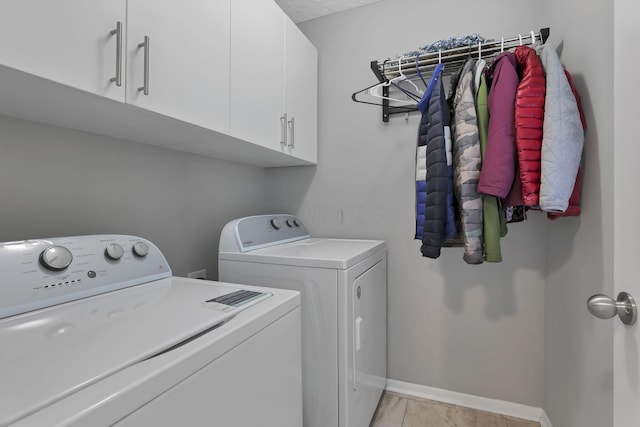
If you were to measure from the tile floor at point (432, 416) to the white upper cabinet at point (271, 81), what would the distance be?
5.18 feet

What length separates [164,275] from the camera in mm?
1126

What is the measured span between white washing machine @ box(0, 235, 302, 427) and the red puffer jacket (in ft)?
3.13

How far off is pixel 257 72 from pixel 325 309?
1115mm

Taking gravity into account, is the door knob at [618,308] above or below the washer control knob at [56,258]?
below

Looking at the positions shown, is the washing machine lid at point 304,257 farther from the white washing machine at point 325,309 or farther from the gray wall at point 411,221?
the gray wall at point 411,221

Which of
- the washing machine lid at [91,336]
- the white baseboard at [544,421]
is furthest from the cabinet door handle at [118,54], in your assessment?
the white baseboard at [544,421]

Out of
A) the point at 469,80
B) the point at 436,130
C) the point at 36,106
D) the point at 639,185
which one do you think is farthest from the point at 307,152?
the point at 639,185

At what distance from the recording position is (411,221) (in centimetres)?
189

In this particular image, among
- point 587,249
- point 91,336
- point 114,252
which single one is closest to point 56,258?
point 114,252

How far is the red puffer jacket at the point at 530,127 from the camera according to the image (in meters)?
1.13

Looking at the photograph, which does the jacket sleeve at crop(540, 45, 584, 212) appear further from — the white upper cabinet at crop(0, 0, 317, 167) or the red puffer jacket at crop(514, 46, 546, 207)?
the white upper cabinet at crop(0, 0, 317, 167)

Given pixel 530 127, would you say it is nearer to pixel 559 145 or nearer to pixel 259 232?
pixel 559 145

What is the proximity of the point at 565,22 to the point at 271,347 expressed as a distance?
178cm

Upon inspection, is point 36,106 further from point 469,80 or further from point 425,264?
point 425,264
